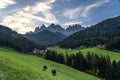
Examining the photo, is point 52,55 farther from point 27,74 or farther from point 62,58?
point 27,74

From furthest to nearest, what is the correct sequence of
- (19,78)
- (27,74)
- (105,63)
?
(105,63), (27,74), (19,78)

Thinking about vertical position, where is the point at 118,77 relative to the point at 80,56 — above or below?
below

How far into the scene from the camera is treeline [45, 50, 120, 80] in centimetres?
12538

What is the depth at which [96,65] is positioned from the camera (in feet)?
448

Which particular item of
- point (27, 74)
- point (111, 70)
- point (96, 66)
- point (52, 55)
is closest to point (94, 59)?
point (96, 66)

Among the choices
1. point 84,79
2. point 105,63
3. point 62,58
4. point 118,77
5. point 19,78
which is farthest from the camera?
point 62,58

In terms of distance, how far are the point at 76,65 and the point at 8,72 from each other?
10306cm

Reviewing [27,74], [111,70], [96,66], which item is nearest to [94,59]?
[96,66]

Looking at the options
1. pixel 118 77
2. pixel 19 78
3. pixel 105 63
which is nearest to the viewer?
pixel 19 78

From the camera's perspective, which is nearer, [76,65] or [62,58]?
[76,65]

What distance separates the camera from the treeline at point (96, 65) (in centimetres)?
12538

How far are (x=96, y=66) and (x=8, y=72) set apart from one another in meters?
100

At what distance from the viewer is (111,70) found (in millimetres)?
126000

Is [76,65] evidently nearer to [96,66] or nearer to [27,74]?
[96,66]
